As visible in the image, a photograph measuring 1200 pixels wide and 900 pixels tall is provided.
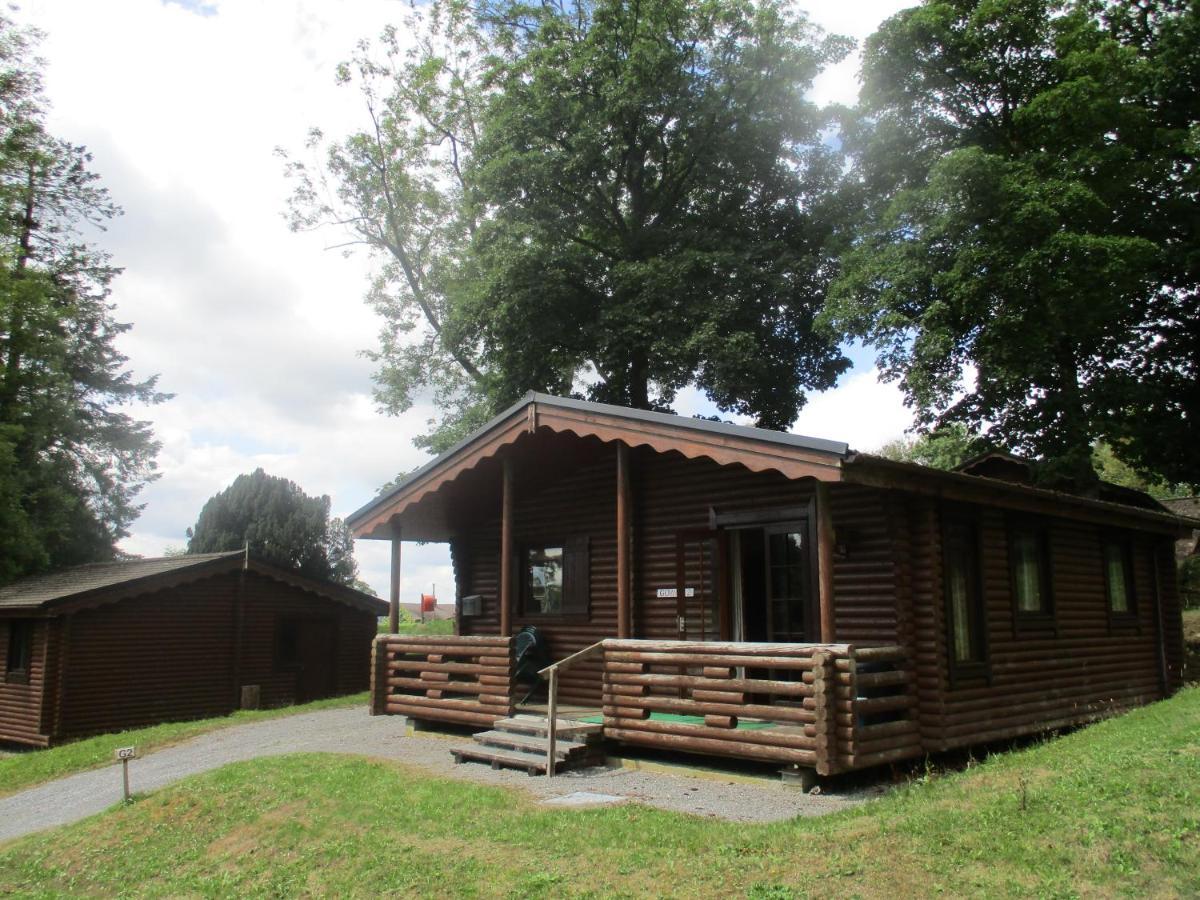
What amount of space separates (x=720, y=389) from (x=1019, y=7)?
10.9 metres

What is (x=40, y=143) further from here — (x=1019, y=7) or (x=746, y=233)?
(x=1019, y=7)

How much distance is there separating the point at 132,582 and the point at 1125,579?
18870 millimetres

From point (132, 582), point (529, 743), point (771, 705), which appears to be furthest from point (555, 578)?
point (132, 582)

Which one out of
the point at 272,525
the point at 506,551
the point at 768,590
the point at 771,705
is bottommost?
the point at 771,705

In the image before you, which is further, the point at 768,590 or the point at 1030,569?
the point at 1030,569

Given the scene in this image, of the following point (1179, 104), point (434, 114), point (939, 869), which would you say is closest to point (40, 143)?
point (434, 114)

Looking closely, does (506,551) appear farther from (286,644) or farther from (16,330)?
(16,330)

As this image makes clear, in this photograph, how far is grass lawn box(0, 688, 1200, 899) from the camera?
6152 mm

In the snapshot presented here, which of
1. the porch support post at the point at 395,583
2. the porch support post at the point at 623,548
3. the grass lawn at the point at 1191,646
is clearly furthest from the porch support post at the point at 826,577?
the grass lawn at the point at 1191,646

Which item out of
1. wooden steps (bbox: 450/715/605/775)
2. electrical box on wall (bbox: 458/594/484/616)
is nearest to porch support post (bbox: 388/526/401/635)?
electrical box on wall (bbox: 458/594/484/616)

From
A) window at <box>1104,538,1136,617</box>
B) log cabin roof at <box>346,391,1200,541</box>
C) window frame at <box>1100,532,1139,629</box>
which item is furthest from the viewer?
window at <box>1104,538,1136,617</box>

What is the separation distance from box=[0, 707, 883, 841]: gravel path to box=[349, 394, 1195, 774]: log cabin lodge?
0.35 metres

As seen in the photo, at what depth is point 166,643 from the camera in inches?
864

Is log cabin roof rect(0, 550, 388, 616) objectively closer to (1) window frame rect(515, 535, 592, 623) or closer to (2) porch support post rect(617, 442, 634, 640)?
(1) window frame rect(515, 535, 592, 623)
